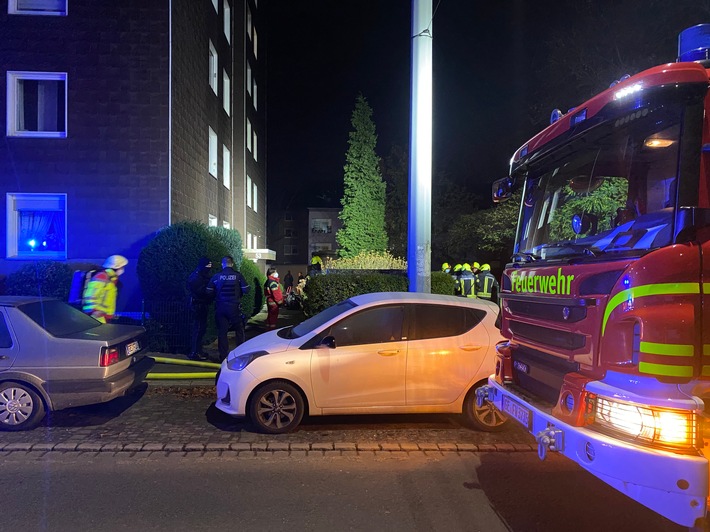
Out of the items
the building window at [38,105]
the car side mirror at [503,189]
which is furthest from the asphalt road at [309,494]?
the building window at [38,105]

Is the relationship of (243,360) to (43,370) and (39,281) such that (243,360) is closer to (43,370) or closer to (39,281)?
(43,370)

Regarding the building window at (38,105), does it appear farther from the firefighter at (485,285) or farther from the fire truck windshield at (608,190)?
the fire truck windshield at (608,190)

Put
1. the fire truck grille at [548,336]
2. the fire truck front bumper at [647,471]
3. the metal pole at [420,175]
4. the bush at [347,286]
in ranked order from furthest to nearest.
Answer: the bush at [347,286] → the metal pole at [420,175] → the fire truck grille at [548,336] → the fire truck front bumper at [647,471]

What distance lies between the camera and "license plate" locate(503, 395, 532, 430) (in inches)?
137

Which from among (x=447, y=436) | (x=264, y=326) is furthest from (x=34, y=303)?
(x=264, y=326)

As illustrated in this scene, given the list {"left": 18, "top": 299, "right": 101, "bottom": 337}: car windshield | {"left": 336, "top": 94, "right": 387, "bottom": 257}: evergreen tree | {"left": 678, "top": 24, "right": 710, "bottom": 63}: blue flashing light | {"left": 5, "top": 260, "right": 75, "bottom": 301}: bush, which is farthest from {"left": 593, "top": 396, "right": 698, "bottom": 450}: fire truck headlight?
{"left": 336, "top": 94, "right": 387, "bottom": 257}: evergreen tree

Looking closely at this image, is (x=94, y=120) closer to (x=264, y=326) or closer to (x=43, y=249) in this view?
(x=43, y=249)

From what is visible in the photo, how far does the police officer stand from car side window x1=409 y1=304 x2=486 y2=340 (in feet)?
12.8

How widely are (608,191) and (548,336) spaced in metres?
1.15

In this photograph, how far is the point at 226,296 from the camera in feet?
27.7

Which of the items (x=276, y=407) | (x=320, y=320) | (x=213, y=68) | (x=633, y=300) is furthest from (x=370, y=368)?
(x=213, y=68)

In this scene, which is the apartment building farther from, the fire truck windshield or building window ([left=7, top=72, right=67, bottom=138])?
the fire truck windshield

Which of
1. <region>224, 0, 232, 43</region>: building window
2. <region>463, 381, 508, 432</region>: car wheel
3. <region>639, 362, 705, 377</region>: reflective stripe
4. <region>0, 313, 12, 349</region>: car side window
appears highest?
<region>224, 0, 232, 43</region>: building window

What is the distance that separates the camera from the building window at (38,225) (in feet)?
39.4
